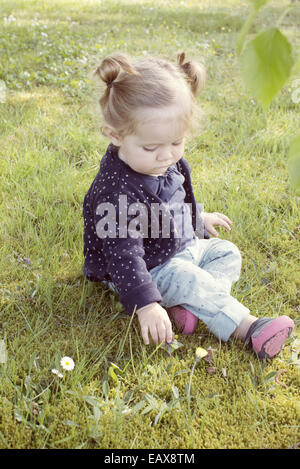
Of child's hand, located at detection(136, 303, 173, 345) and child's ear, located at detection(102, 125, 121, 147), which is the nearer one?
child's hand, located at detection(136, 303, 173, 345)

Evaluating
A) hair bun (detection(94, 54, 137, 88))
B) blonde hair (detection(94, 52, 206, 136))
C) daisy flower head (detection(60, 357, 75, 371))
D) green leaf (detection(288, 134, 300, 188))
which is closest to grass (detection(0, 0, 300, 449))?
daisy flower head (detection(60, 357, 75, 371))

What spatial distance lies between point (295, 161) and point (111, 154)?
1.31m

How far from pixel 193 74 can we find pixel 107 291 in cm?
99

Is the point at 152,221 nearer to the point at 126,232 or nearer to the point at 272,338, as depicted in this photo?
the point at 126,232

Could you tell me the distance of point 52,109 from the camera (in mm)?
3771

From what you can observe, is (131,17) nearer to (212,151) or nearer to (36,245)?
(212,151)

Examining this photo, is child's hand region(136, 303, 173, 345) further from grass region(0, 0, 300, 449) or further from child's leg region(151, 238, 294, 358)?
child's leg region(151, 238, 294, 358)

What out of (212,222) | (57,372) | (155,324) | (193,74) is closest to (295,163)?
(155,324)

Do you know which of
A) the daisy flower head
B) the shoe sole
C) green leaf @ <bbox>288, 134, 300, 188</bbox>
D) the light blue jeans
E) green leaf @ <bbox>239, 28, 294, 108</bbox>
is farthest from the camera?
the light blue jeans

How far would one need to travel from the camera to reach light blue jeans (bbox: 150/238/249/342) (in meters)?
1.89

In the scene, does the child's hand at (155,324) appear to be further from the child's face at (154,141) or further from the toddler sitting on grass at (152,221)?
the child's face at (154,141)

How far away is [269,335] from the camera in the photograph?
1.78 meters

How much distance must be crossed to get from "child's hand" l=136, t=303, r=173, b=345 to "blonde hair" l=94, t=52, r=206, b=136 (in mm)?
673

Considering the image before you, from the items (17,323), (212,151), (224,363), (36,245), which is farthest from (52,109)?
(224,363)
